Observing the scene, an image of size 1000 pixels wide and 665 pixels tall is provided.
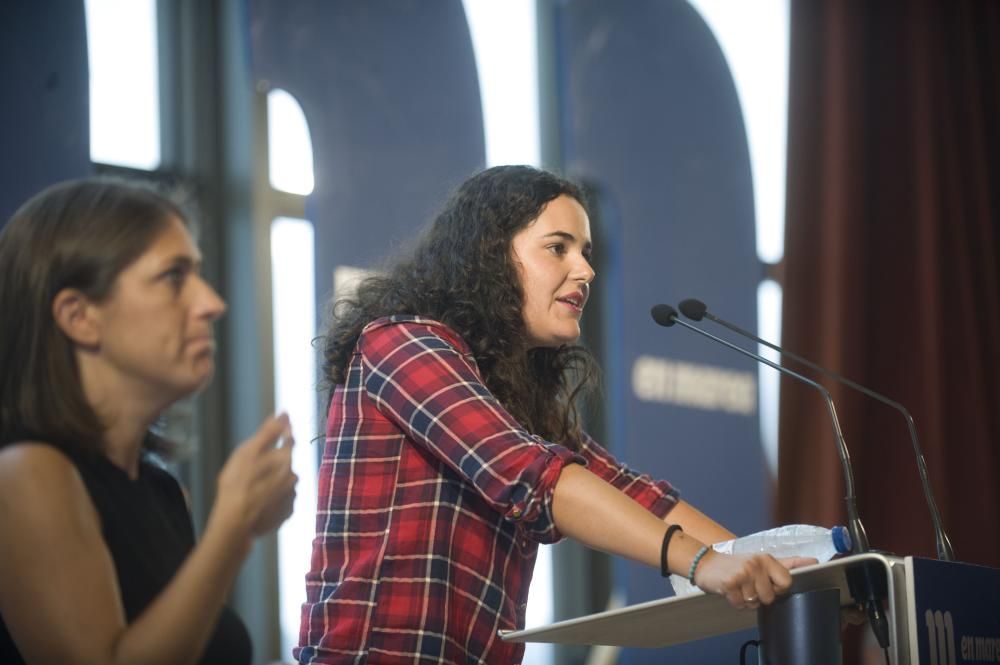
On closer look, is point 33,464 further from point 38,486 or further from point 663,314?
point 663,314

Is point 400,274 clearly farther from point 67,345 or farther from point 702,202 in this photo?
point 702,202

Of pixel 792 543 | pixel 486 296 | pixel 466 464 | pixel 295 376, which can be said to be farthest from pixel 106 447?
pixel 295 376

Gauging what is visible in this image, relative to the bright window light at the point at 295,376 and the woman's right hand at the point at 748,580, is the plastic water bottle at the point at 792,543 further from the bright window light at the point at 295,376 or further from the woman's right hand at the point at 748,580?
the bright window light at the point at 295,376

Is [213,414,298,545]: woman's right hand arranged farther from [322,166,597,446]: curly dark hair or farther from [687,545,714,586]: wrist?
[322,166,597,446]: curly dark hair

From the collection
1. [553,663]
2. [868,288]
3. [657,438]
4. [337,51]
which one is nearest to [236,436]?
[337,51]

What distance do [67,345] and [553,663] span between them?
304cm

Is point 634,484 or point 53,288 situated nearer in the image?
point 53,288

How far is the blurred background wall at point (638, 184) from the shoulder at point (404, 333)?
55 centimetres

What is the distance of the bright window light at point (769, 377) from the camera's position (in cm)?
475

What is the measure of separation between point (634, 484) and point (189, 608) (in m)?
1.29

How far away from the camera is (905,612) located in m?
1.64

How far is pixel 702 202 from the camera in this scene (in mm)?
4691

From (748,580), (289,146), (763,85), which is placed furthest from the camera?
(763,85)

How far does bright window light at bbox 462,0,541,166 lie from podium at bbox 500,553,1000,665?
98.9 inches
